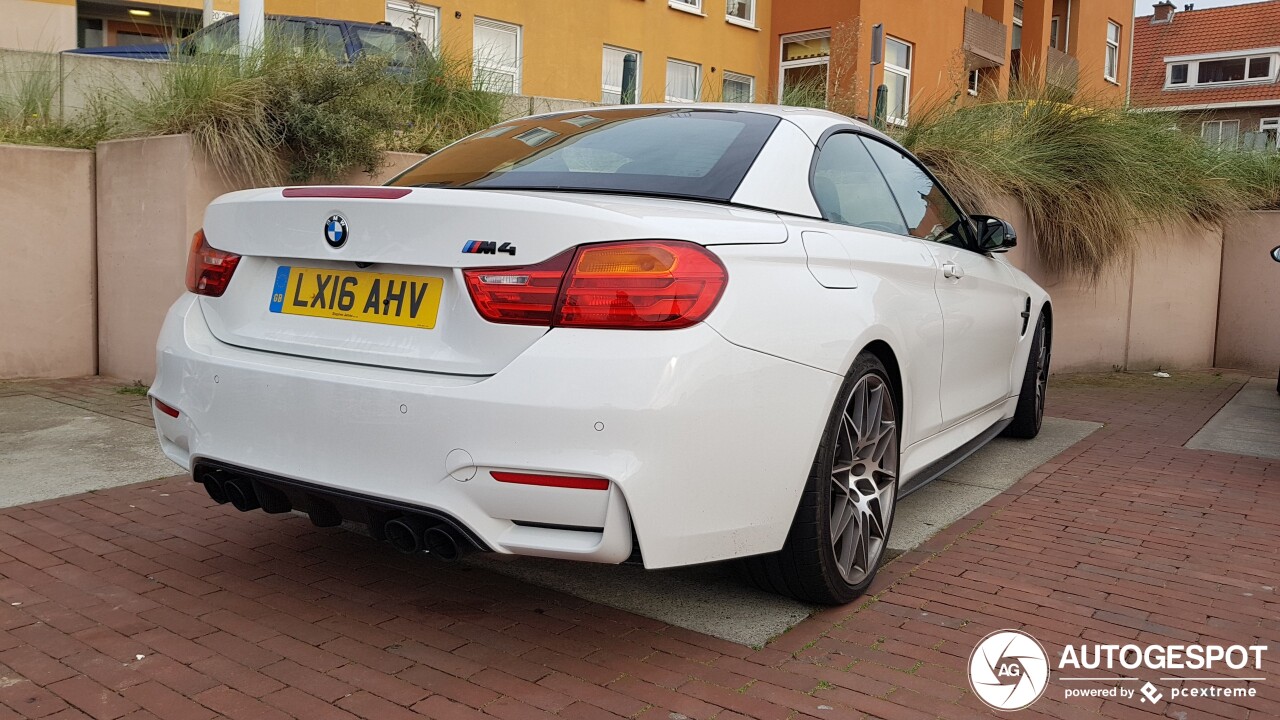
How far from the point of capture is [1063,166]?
9.41m

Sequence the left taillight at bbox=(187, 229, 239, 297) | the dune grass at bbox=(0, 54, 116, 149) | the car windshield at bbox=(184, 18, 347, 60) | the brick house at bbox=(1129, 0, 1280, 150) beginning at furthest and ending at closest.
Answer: the brick house at bbox=(1129, 0, 1280, 150), the dune grass at bbox=(0, 54, 116, 149), the car windshield at bbox=(184, 18, 347, 60), the left taillight at bbox=(187, 229, 239, 297)

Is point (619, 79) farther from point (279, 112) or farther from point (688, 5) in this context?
point (279, 112)

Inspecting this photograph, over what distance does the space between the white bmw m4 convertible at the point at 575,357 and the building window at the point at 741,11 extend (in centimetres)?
2160

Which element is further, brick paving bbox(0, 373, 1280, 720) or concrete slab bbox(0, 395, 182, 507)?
concrete slab bbox(0, 395, 182, 507)

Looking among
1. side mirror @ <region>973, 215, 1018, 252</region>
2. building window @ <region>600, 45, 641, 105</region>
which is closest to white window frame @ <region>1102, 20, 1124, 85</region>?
building window @ <region>600, 45, 641, 105</region>

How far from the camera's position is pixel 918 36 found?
25234 millimetres

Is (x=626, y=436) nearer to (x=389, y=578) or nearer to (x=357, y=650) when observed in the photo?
(x=357, y=650)

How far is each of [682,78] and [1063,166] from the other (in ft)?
48.6

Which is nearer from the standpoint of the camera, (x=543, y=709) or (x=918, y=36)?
→ (x=543, y=709)

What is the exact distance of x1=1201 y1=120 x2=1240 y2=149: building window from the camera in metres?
11.1

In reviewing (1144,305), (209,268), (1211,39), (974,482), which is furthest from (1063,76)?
(1211,39)

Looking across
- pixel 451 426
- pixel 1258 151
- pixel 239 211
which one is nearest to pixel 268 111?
pixel 239 211

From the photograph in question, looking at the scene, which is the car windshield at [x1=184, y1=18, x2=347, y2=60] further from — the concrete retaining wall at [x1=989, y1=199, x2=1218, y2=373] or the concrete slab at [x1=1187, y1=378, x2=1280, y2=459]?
the concrete slab at [x1=1187, y1=378, x2=1280, y2=459]

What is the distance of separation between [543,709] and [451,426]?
2.34 ft
